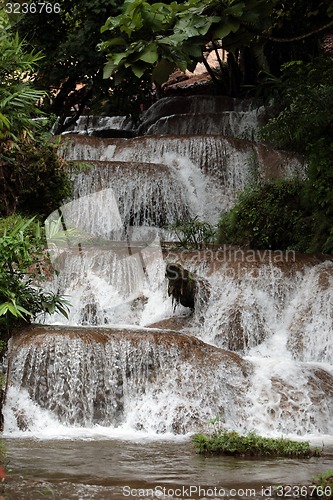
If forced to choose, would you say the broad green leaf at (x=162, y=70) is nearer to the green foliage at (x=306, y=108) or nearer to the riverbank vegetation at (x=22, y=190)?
the riverbank vegetation at (x=22, y=190)

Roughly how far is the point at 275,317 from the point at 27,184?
4.82 meters

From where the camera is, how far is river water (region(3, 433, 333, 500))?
16.0ft

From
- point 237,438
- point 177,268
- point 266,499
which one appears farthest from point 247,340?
point 266,499

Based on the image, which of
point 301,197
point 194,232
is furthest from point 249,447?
point 301,197

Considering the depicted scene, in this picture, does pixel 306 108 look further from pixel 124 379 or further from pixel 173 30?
pixel 173 30

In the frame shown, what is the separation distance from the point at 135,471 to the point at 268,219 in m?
8.70

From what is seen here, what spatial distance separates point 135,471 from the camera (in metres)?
5.68

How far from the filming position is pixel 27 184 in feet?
42.8

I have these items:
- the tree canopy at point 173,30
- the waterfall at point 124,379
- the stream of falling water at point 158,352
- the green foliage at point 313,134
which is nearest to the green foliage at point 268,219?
the green foliage at point 313,134

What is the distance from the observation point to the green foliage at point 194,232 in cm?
1377

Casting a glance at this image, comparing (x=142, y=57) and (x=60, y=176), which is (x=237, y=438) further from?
(x=60, y=176)

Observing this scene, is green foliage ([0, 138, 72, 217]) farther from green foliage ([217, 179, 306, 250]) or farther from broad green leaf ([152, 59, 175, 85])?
broad green leaf ([152, 59, 175, 85])

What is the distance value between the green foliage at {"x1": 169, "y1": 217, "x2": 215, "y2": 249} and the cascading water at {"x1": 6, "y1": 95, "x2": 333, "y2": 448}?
0.45 m

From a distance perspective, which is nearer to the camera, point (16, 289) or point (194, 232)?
point (16, 289)
